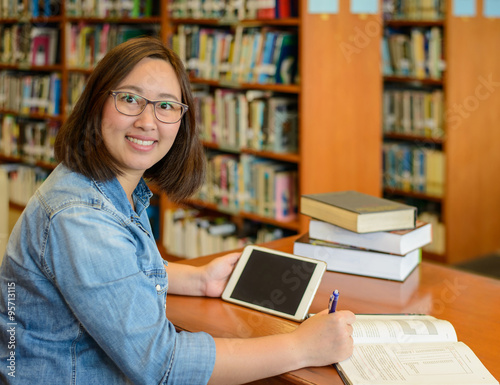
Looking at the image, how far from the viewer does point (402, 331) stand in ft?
4.11

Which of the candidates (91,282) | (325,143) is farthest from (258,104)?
(91,282)

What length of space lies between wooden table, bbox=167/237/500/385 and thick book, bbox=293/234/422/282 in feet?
0.06

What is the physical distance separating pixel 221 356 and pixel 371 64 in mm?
2478

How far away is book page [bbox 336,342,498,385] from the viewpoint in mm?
1088

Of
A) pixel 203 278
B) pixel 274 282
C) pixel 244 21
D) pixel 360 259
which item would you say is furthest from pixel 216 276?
pixel 244 21

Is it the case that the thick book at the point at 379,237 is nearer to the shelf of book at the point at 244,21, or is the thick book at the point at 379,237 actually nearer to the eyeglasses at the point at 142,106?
the eyeglasses at the point at 142,106

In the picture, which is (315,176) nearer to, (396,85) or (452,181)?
(452,181)

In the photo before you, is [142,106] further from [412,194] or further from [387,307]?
[412,194]

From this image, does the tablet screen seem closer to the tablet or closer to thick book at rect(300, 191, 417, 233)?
the tablet

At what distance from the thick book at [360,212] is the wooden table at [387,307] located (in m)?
0.14

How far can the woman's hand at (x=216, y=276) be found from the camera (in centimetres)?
151

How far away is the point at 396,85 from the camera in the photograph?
15.4 feet

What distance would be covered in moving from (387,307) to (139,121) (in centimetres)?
67

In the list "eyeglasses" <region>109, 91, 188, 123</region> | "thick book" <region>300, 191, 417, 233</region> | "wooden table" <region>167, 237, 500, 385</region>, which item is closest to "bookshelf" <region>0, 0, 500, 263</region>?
"thick book" <region>300, 191, 417, 233</region>
